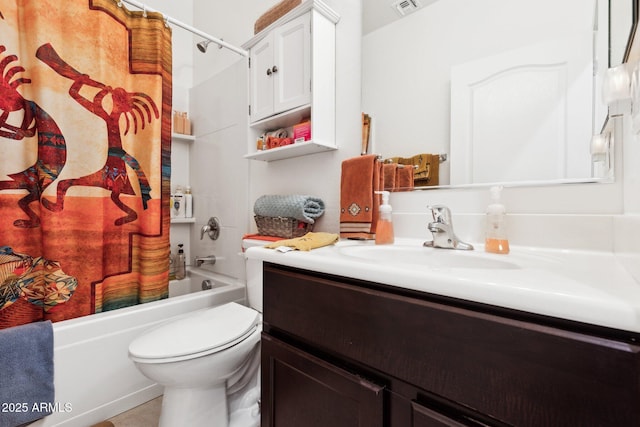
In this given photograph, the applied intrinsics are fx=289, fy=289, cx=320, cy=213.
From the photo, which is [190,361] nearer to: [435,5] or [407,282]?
[407,282]

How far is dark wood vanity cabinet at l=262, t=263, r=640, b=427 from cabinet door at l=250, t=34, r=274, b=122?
36.6 inches

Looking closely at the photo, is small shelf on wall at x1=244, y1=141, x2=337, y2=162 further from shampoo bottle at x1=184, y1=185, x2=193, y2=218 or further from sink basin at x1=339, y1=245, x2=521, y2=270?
shampoo bottle at x1=184, y1=185, x2=193, y2=218

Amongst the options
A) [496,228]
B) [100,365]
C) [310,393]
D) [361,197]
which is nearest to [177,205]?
[100,365]

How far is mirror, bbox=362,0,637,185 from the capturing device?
786 millimetres

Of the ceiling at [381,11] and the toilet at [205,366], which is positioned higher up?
the ceiling at [381,11]

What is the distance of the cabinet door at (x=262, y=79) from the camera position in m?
1.39

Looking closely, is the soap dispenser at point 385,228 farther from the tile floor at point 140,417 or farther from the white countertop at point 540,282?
the tile floor at point 140,417

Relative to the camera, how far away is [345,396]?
0.62m

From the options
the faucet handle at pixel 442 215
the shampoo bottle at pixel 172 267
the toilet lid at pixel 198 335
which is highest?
the faucet handle at pixel 442 215

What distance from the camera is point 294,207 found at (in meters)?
1.22

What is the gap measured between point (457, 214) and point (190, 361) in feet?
3.20

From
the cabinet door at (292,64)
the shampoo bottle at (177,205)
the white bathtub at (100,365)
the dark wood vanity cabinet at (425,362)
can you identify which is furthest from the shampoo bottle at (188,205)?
the dark wood vanity cabinet at (425,362)

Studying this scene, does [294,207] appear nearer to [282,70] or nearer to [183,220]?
[282,70]

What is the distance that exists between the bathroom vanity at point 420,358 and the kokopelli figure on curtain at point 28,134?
→ 3.38 feet
